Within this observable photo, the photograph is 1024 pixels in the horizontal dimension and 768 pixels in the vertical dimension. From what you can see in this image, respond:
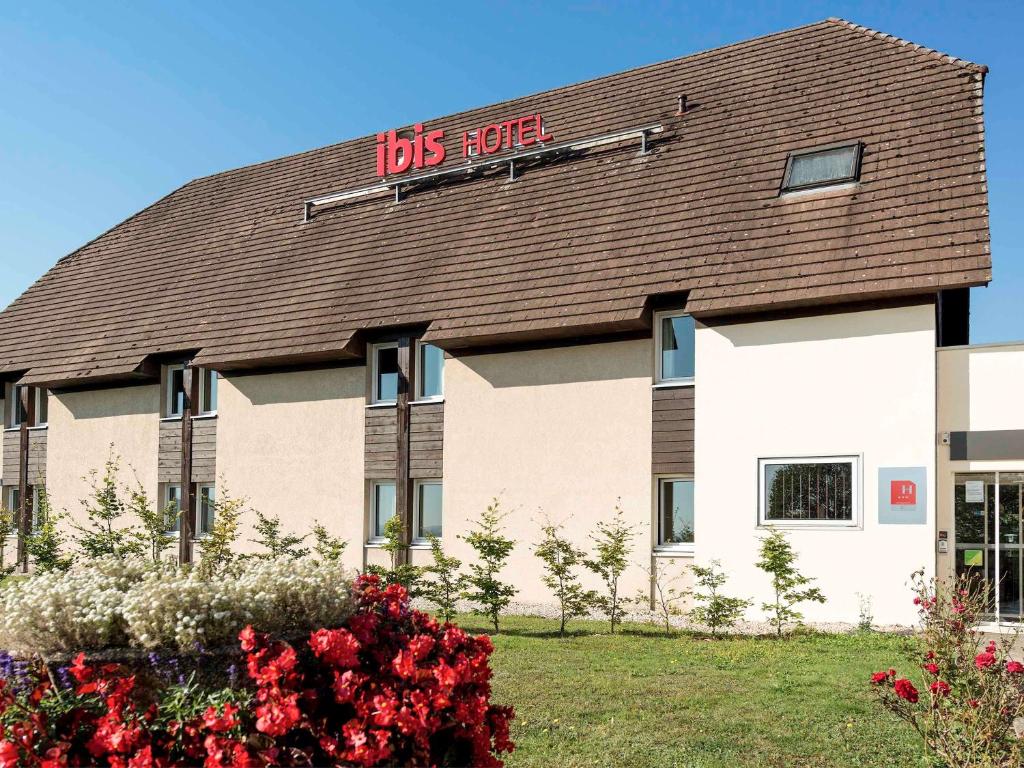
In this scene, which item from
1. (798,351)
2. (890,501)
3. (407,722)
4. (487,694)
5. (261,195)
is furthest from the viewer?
(261,195)

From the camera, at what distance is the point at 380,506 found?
19.8 m

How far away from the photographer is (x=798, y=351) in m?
14.8

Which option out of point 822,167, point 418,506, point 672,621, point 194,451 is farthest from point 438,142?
point 672,621

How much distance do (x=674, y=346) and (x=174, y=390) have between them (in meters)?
12.9

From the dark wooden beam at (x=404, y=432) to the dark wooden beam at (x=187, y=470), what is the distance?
612 cm

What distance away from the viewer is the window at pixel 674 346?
16250 millimetres

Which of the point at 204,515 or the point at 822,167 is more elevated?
the point at 822,167

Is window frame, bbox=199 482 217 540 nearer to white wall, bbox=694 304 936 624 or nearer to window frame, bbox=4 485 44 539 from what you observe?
window frame, bbox=4 485 44 539

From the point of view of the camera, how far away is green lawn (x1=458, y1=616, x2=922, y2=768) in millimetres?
6609

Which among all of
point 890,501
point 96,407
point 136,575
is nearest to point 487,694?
point 136,575

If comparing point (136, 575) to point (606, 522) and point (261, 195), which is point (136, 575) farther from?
point (261, 195)

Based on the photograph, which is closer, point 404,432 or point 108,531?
point 108,531

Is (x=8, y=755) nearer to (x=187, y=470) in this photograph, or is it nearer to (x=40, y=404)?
(x=187, y=470)

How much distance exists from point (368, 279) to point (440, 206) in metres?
2.35
